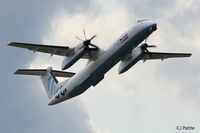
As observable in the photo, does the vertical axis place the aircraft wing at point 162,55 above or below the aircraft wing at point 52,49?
above

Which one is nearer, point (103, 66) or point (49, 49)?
point (103, 66)

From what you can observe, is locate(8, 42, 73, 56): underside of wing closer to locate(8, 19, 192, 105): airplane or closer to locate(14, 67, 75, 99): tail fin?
locate(8, 19, 192, 105): airplane

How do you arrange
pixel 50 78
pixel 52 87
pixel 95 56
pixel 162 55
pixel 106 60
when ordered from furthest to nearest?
pixel 50 78 < pixel 162 55 < pixel 52 87 < pixel 95 56 < pixel 106 60

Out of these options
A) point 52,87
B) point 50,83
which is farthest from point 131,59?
point 50,83

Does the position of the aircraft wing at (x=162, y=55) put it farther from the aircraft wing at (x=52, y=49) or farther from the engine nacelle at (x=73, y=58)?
the engine nacelle at (x=73, y=58)

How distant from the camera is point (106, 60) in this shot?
34.9m

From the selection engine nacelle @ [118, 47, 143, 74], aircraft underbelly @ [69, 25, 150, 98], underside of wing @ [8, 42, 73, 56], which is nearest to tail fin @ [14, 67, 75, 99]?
aircraft underbelly @ [69, 25, 150, 98]

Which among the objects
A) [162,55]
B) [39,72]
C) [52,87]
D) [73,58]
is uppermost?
[162,55]

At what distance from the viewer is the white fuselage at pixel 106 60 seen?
3401 cm

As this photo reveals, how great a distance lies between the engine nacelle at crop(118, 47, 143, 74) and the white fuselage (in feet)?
8.03

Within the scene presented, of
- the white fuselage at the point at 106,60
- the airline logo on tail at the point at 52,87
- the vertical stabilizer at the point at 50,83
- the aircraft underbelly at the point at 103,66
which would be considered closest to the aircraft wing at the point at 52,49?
the white fuselage at the point at 106,60

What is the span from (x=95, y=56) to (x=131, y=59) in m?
3.56

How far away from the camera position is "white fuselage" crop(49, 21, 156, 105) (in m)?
34.0

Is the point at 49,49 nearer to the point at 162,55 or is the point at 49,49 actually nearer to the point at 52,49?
the point at 52,49
